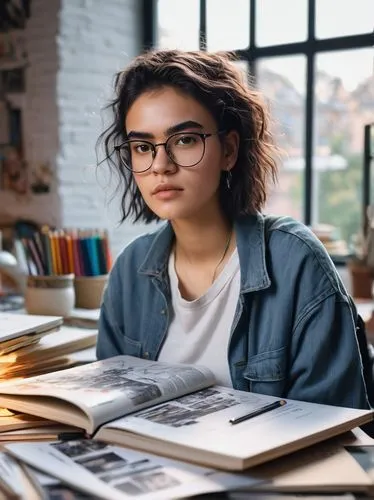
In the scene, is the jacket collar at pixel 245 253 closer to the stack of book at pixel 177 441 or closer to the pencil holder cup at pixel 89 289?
the stack of book at pixel 177 441

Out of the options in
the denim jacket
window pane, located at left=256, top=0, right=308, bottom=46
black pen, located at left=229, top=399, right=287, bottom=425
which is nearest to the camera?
black pen, located at left=229, top=399, right=287, bottom=425

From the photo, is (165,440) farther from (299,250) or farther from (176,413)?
(299,250)

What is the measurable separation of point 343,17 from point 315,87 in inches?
10.6

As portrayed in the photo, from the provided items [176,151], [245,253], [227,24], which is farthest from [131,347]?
[227,24]

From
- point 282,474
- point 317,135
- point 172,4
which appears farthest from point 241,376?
point 172,4

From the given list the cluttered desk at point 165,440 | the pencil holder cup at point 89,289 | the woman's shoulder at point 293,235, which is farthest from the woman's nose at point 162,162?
the pencil holder cup at point 89,289

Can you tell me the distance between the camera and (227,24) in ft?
9.84

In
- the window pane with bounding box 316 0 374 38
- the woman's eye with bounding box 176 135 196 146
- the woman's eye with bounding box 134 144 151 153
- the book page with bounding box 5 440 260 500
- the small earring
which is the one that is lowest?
the book page with bounding box 5 440 260 500

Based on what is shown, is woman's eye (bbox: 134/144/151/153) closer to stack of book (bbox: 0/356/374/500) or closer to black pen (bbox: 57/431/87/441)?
stack of book (bbox: 0/356/374/500)

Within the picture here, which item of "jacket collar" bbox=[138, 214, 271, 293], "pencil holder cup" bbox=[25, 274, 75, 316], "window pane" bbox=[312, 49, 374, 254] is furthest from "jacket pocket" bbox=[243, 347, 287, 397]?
"window pane" bbox=[312, 49, 374, 254]

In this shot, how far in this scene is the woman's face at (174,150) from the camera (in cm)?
130

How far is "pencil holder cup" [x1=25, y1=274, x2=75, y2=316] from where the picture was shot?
187cm

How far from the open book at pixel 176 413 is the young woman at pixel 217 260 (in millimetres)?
198

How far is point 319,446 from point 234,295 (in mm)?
491
